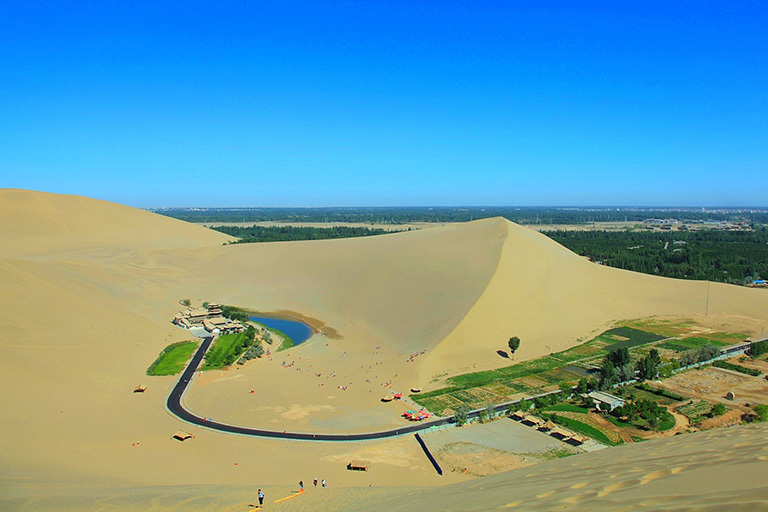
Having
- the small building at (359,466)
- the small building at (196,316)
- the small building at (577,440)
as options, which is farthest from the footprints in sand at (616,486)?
the small building at (196,316)

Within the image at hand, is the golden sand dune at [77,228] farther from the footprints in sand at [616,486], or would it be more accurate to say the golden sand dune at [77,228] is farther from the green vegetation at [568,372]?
the footprints in sand at [616,486]

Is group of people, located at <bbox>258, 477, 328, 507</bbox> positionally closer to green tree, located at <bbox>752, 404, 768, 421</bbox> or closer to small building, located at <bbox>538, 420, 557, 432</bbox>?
small building, located at <bbox>538, 420, 557, 432</bbox>

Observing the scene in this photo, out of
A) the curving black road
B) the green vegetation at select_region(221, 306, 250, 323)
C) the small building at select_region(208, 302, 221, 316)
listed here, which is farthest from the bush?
the small building at select_region(208, 302, 221, 316)

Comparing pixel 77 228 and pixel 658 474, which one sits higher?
pixel 77 228

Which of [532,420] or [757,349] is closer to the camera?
[532,420]

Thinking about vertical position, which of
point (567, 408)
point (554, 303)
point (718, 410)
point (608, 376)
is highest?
point (554, 303)

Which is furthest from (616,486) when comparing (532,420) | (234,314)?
(234,314)

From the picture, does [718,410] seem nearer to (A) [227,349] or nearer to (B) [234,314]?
(A) [227,349]

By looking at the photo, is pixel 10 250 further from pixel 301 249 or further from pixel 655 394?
pixel 655 394
